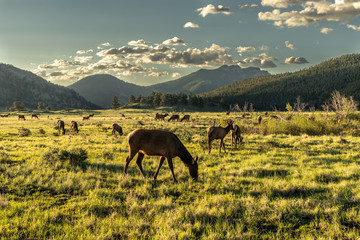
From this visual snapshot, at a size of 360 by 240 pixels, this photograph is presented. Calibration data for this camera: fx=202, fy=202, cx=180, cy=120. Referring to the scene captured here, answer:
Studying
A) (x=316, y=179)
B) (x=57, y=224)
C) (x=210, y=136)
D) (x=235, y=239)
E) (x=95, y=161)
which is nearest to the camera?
(x=235, y=239)

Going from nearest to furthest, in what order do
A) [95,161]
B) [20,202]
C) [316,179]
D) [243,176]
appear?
1. [20,202]
2. [316,179]
3. [243,176]
4. [95,161]

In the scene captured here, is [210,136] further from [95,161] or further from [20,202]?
[20,202]

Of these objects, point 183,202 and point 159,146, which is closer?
point 183,202

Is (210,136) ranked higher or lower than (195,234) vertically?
higher

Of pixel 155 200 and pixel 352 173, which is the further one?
pixel 352 173

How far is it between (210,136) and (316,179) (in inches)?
254

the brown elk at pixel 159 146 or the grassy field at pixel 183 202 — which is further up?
the brown elk at pixel 159 146

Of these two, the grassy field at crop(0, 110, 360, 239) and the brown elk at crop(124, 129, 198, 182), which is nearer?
the grassy field at crop(0, 110, 360, 239)

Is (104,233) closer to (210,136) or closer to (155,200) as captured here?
(155,200)

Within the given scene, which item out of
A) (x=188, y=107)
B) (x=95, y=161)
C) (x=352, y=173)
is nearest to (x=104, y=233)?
(x=95, y=161)

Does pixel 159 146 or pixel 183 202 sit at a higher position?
pixel 159 146

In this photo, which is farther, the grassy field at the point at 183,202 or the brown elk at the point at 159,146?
the brown elk at the point at 159,146

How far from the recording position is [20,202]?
19.0 feet

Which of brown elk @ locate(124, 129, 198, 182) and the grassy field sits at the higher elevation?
brown elk @ locate(124, 129, 198, 182)
